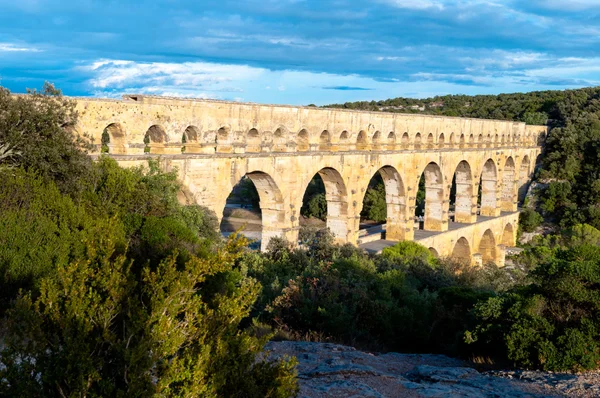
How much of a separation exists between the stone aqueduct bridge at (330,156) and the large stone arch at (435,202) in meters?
0.05

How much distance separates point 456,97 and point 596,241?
167 ft

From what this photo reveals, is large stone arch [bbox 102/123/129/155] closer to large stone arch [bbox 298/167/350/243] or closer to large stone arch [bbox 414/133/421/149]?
large stone arch [bbox 298/167/350/243]

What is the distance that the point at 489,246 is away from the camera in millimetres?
36562

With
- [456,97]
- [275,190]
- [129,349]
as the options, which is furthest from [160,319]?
[456,97]

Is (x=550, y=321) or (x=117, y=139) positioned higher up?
(x=117, y=139)

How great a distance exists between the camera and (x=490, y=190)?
1460 inches

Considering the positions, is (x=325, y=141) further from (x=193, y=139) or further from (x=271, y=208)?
(x=193, y=139)

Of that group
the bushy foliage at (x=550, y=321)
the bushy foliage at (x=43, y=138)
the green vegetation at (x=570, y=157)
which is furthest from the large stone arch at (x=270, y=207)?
the green vegetation at (x=570, y=157)

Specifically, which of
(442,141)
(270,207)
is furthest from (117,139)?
(442,141)

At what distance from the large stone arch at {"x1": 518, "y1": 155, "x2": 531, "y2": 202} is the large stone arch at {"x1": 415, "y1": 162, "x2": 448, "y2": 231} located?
15908 mm

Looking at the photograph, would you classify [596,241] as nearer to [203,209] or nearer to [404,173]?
[404,173]

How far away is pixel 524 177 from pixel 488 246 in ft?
34.5

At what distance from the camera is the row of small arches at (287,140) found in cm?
1552

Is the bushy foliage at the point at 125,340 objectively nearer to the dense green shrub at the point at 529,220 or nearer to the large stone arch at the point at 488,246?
the large stone arch at the point at 488,246
